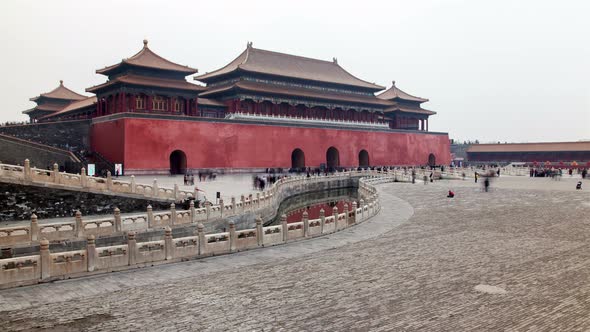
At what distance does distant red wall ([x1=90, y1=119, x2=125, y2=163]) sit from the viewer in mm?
32344

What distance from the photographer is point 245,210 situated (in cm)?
2008

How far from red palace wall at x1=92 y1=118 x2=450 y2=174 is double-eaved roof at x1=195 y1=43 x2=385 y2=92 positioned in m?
6.37

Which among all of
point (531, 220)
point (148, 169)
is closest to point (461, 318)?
point (531, 220)

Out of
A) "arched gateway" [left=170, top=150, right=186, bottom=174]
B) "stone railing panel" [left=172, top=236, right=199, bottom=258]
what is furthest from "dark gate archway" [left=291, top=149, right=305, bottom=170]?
"stone railing panel" [left=172, top=236, right=199, bottom=258]

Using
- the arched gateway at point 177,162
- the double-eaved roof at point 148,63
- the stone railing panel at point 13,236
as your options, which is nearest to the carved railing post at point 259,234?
the stone railing panel at point 13,236

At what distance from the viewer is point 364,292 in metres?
8.78

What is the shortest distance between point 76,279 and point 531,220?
15890 mm

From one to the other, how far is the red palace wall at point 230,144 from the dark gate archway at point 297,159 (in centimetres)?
47

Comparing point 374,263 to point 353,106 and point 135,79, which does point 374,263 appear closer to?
point 135,79

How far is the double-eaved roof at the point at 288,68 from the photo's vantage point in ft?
149

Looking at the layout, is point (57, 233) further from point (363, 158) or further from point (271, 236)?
point (363, 158)

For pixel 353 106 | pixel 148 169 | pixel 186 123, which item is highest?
pixel 353 106

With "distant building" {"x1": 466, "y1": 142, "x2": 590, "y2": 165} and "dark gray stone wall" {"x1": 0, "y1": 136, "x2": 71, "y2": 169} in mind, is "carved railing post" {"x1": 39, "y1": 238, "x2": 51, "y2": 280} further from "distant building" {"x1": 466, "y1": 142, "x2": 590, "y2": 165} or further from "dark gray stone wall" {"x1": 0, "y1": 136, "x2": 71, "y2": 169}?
"distant building" {"x1": 466, "y1": 142, "x2": 590, "y2": 165}

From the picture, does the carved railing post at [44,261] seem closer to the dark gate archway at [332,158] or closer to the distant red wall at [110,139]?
the distant red wall at [110,139]
